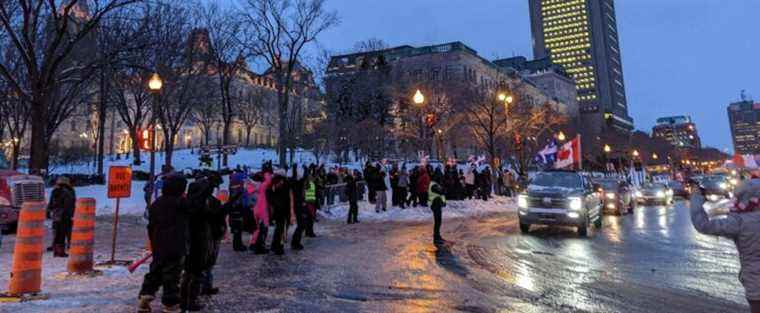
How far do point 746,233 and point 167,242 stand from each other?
551 cm

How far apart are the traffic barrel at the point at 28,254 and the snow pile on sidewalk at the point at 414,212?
12.5m

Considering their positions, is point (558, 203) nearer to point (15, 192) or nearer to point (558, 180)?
point (558, 180)

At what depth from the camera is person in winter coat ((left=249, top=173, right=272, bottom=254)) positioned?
10.4m

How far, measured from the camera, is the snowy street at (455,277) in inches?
244

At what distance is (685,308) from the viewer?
239 inches

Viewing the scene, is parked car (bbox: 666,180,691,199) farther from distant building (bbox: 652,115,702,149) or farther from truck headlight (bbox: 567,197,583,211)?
distant building (bbox: 652,115,702,149)

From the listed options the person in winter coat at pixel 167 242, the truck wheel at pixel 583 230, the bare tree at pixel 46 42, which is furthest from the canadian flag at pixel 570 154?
the person in winter coat at pixel 167 242

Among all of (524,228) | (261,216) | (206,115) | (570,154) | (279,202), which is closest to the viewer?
(279,202)

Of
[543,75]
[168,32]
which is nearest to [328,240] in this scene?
[168,32]

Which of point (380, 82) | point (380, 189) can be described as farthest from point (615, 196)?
point (380, 82)

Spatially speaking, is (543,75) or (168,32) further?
(543,75)

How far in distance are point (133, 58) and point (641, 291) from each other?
23.5 meters

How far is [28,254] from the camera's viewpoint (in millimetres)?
6535

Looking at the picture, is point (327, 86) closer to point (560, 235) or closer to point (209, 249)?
point (560, 235)
